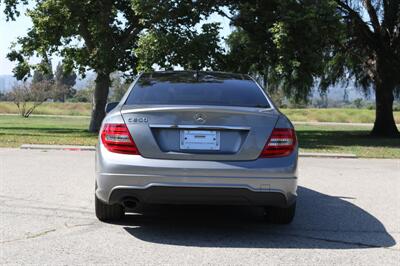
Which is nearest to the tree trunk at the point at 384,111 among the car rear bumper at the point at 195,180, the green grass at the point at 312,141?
the green grass at the point at 312,141

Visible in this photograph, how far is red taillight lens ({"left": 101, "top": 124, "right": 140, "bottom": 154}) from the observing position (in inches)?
215

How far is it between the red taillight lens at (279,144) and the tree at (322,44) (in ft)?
50.1

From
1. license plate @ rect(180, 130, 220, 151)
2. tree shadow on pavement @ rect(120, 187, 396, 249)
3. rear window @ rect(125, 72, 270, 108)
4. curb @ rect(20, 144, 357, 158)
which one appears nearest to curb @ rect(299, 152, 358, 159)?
curb @ rect(20, 144, 357, 158)

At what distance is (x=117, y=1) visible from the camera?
25125mm

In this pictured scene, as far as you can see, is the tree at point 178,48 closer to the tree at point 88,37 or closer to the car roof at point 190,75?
the tree at point 88,37

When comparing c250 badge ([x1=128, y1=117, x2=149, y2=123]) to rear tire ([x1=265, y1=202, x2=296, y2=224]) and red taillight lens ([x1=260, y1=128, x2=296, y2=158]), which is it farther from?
rear tire ([x1=265, y1=202, x2=296, y2=224])

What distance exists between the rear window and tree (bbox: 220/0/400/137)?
14.3 meters

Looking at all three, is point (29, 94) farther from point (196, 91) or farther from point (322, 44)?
point (196, 91)

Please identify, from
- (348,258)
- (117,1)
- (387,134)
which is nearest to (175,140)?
(348,258)

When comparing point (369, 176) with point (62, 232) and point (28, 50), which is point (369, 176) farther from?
point (28, 50)

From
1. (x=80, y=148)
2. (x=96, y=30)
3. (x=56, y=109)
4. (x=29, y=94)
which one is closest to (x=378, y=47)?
(x=96, y=30)

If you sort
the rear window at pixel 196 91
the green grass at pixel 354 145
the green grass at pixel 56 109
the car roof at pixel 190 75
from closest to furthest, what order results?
the rear window at pixel 196 91
the car roof at pixel 190 75
the green grass at pixel 354 145
the green grass at pixel 56 109

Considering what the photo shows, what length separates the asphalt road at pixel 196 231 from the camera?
4.91 m

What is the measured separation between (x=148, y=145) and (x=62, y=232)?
4.05ft
